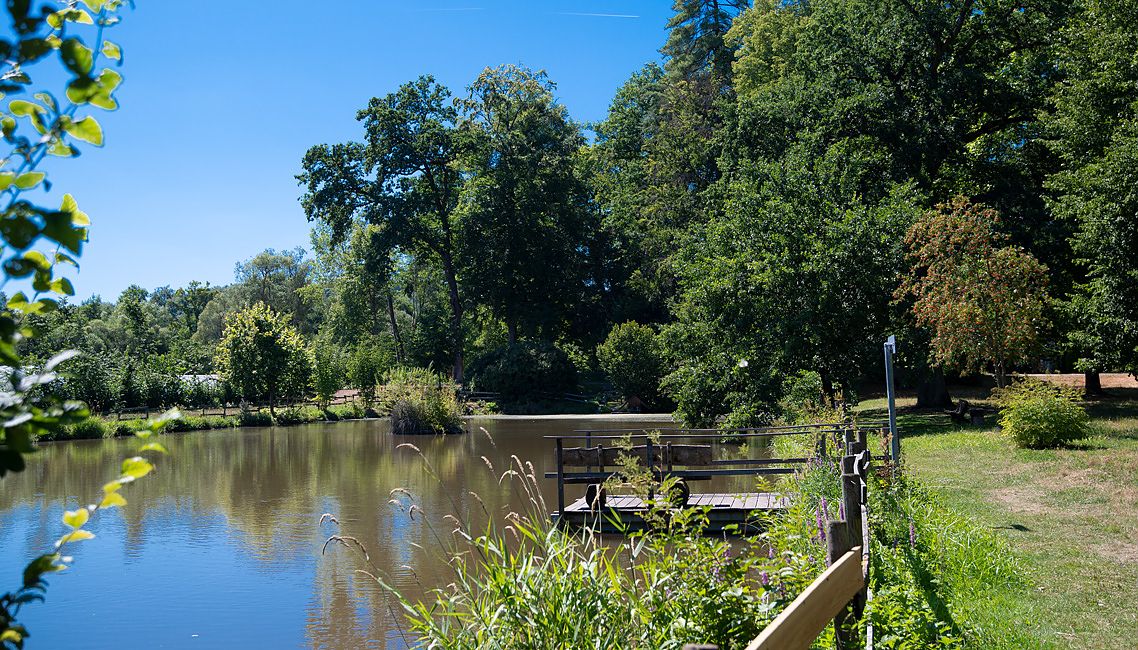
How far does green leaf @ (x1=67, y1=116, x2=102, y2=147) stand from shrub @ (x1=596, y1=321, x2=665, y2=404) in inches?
1542

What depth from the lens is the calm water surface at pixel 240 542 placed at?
10109 millimetres

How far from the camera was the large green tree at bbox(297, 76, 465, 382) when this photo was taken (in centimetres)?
5034

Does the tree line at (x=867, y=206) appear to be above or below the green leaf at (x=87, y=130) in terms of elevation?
above

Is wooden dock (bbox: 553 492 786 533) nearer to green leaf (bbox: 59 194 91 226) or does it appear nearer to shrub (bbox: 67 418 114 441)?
green leaf (bbox: 59 194 91 226)

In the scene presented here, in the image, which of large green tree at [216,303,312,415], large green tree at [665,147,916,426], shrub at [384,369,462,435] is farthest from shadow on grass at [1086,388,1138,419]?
large green tree at [216,303,312,415]

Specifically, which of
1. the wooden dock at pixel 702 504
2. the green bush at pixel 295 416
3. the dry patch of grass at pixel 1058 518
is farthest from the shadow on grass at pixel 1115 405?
the green bush at pixel 295 416

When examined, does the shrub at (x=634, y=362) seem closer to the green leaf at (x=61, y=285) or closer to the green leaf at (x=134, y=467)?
the green leaf at (x=61, y=285)

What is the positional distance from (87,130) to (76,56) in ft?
0.39

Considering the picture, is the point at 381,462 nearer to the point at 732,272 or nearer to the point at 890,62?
the point at 732,272

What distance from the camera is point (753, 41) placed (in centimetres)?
3925

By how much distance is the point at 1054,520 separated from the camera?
9.98 meters

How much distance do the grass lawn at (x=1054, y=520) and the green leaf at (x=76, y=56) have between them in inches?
231

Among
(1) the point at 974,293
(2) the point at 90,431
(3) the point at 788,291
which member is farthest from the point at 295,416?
(1) the point at 974,293

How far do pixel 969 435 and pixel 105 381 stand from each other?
3761cm
